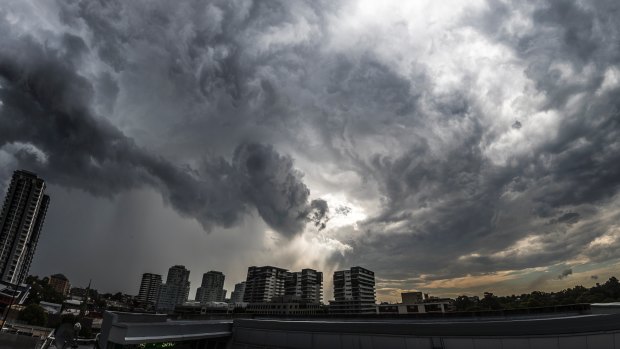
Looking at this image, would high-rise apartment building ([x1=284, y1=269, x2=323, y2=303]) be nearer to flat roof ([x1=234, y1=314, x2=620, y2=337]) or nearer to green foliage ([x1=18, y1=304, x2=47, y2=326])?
green foliage ([x1=18, y1=304, x2=47, y2=326])

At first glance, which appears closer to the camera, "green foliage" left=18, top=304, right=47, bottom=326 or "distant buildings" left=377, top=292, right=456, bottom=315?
"green foliage" left=18, top=304, right=47, bottom=326

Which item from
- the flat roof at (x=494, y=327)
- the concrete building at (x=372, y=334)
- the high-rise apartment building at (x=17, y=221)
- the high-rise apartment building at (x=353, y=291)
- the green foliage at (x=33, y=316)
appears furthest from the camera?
the high-rise apartment building at (x=353, y=291)

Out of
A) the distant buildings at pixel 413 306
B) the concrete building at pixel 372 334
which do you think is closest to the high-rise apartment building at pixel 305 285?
the distant buildings at pixel 413 306

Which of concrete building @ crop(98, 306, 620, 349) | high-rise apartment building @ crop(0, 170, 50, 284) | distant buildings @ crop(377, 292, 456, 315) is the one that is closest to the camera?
concrete building @ crop(98, 306, 620, 349)

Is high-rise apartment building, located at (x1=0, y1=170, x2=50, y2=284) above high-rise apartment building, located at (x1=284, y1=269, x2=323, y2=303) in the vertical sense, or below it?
above

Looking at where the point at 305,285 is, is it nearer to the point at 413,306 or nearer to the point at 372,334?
the point at 413,306

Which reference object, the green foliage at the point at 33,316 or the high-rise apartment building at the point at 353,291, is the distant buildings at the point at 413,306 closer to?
the high-rise apartment building at the point at 353,291

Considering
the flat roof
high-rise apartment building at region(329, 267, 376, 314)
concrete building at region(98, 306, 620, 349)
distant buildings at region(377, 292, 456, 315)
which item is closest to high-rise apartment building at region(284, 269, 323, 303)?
high-rise apartment building at region(329, 267, 376, 314)

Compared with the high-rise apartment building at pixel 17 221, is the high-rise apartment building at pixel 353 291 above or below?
below

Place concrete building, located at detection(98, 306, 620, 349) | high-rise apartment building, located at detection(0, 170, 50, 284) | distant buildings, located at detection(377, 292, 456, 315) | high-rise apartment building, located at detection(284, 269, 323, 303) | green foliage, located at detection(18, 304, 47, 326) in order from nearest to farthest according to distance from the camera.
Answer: concrete building, located at detection(98, 306, 620, 349) < green foliage, located at detection(18, 304, 47, 326) < distant buildings, located at detection(377, 292, 456, 315) < high-rise apartment building, located at detection(0, 170, 50, 284) < high-rise apartment building, located at detection(284, 269, 323, 303)
